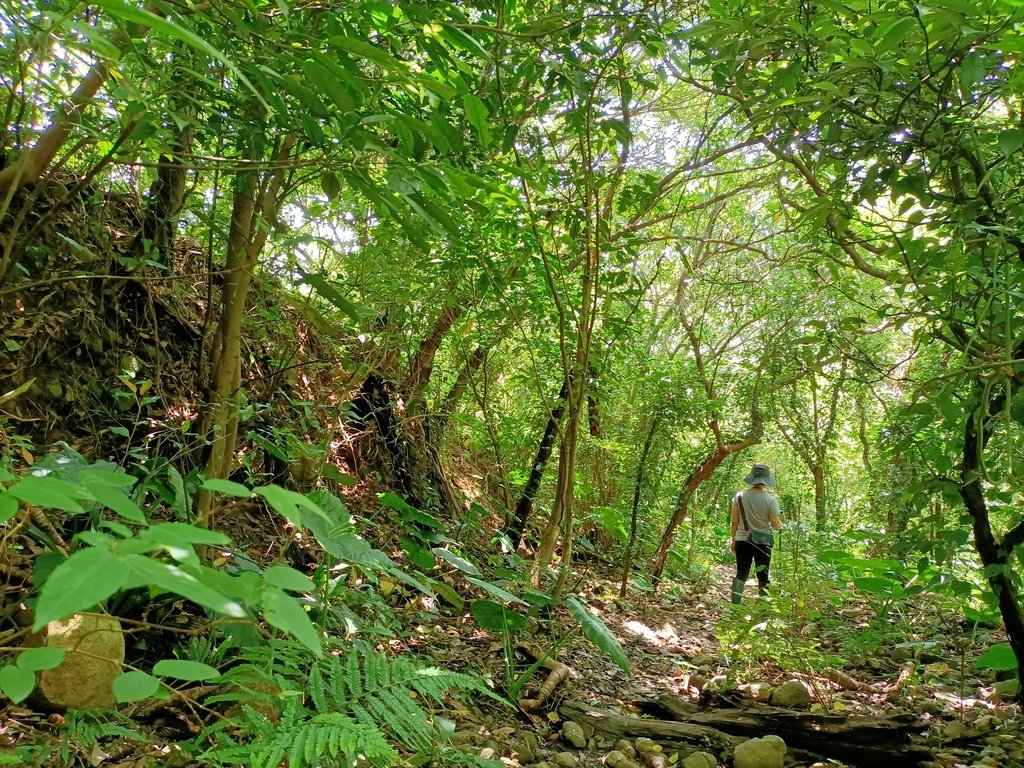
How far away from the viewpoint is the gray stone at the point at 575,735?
106 inches

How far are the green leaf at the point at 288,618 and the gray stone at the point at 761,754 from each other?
100.0 inches

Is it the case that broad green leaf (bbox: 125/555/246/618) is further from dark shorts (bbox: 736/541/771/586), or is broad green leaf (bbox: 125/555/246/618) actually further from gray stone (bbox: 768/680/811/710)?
dark shorts (bbox: 736/541/771/586)

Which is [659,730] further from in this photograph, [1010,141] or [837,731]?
[1010,141]

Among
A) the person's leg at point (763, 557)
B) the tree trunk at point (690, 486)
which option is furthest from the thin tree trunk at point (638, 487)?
the person's leg at point (763, 557)

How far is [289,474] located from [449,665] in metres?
1.36

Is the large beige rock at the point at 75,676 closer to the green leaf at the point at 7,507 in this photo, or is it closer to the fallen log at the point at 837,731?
the green leaf at the point at 7,507

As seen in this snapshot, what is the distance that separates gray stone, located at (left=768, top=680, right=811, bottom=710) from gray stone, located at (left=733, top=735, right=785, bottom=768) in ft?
2.46

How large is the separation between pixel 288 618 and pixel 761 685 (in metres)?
3.47

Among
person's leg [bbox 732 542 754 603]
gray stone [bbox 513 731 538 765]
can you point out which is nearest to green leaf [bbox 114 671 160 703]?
gray stone [bbox 513 731 538 765]

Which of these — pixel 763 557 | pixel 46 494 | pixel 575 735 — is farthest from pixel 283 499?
pixel 763 557

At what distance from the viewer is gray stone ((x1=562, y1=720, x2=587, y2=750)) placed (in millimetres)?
2688

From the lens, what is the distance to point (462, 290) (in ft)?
11.9

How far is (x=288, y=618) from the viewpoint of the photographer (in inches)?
24.2

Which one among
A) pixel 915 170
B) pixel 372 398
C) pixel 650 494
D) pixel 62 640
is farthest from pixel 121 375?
pixel 650 494
